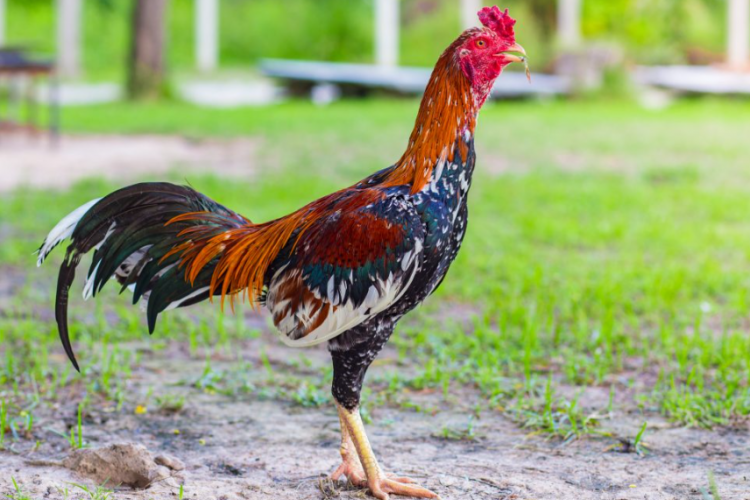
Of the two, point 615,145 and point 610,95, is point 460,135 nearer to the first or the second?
point 615,145

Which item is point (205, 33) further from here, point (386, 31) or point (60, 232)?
point (60, 232)

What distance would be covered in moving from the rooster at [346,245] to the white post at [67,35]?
848 inches

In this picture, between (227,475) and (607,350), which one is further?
(607,350)

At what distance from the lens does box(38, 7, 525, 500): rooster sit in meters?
2.90

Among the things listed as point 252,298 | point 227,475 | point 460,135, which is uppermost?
point 460,135

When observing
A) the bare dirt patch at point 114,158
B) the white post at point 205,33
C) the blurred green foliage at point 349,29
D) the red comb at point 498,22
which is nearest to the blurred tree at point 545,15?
the blurred green foliage at point 349,29

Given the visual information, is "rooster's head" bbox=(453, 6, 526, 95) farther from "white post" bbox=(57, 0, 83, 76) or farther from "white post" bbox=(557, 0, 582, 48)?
"white post" bbox=(57, 0, 83, 76)

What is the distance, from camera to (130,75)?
1831 cm

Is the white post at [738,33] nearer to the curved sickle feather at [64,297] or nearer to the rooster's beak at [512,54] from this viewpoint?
the rooster's beak at [512,54]

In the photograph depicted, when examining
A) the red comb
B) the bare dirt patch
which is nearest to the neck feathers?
the red comb

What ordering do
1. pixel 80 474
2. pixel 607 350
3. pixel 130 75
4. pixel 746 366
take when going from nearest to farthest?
pixel 80 474, pixel 746 366, pixel 607 350, pixel 130 75

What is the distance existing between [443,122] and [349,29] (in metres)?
31.1

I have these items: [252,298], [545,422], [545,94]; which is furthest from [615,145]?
[252,298]

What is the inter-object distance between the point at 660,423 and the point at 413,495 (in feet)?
4.16
